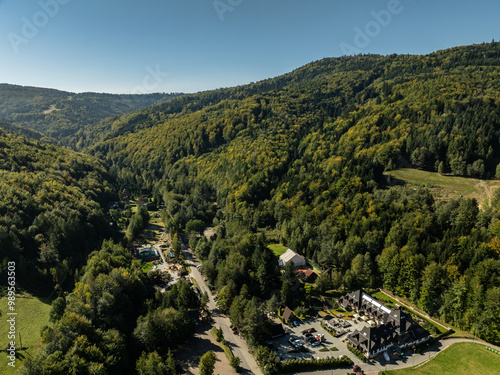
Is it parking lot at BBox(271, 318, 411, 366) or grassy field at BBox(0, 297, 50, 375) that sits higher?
grassy field at BBox(0, 297, 50, 375)

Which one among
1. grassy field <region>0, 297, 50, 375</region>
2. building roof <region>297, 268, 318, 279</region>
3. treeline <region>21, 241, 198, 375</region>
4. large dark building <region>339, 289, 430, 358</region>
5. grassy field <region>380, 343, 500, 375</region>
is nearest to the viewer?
treeline <region>21, 241, 198, 375</region>

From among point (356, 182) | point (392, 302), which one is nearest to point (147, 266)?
point (392, 302)

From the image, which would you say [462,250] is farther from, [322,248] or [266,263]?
[266,263]

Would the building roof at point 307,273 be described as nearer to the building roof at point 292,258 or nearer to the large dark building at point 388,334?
the building roof at point 292,258

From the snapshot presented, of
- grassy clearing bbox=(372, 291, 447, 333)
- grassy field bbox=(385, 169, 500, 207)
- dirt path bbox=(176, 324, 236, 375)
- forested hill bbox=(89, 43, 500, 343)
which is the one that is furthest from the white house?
grassy field bbox=(385, 169, 500, 207)

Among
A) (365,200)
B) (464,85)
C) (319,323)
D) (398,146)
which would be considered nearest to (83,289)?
(319,323)

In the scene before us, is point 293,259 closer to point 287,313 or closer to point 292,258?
point 292,258

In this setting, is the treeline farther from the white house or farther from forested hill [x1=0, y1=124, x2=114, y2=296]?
the white house
